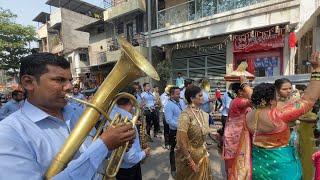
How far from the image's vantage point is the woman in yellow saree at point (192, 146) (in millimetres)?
4051

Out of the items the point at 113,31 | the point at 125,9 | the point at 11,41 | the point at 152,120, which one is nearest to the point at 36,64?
the point at 152,120

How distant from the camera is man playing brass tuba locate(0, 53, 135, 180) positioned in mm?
1499

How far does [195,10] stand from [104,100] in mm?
14971

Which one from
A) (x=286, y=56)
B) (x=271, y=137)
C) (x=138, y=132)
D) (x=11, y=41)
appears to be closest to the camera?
(x=271, y=137)

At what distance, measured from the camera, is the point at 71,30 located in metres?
34.9

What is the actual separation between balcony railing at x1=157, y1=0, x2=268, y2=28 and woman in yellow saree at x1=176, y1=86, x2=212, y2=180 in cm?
1041

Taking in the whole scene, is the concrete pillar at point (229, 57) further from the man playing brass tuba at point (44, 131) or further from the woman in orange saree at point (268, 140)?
the man playing brass tuba at point (44, 131)

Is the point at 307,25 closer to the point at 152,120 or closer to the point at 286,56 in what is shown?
the point at 286,56

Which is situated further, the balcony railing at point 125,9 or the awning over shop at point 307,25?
the balcony railing at point 125,9

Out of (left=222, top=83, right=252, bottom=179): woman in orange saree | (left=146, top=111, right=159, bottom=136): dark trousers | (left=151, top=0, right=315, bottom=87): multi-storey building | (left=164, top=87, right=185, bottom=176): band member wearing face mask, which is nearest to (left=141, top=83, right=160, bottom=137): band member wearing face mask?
(left=146, top=111, right=159, bottom=136): dark trousers

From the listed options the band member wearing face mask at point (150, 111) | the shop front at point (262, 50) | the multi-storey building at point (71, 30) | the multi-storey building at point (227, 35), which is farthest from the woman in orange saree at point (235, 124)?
the multi-storey building at point (71, 30)

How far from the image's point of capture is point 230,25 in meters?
14.2

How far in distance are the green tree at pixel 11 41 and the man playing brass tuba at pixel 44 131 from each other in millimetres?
30326

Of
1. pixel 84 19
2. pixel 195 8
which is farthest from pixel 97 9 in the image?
pixel 195 8
